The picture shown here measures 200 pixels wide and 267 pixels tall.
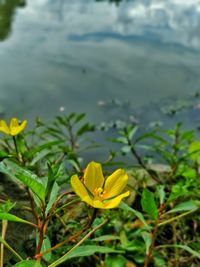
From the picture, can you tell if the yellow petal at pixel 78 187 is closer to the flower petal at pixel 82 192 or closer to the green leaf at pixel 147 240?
the flower petal at pixel 82 192

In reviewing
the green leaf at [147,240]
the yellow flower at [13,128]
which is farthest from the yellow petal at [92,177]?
the green leaf at [147,240]

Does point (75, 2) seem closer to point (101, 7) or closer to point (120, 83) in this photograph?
point (101, 7)

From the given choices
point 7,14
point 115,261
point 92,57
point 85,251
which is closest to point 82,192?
point 85,251

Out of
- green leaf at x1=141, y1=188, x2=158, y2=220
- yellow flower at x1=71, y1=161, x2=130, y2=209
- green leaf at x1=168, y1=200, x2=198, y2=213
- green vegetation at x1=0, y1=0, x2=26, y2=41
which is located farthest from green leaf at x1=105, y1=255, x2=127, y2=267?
green vegetation at x1=0, y1=0, x2=26, y2=41

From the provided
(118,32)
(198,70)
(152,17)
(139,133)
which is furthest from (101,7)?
(139,133)

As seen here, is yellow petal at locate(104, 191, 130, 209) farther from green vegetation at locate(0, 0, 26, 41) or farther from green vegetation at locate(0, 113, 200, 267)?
green vegetation at locate(0, 0, 26, 41)
